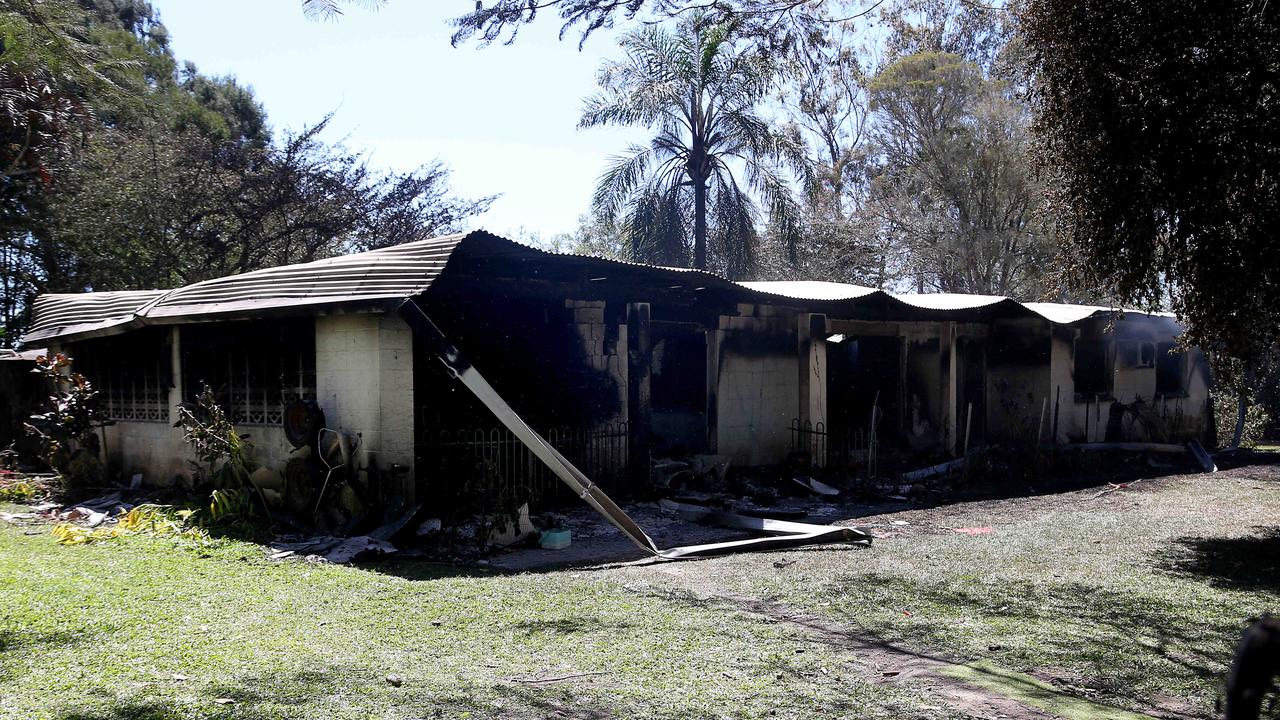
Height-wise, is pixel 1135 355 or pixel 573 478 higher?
pixel 1135 355

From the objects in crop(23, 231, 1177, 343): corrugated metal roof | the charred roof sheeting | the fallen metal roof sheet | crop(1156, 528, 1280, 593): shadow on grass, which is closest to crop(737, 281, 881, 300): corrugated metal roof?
crop(23, 231, 1177, 343): corrugated metal roof

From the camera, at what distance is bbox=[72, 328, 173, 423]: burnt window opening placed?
13.8 m

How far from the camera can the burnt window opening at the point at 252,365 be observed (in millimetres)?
11539

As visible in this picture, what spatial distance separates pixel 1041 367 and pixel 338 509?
13.9 metres

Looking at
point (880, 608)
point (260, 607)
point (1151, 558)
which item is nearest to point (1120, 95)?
point (1151, 558)

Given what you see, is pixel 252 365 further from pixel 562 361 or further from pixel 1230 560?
pixel 1230 560

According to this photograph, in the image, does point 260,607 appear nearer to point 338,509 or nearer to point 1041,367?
point 338,509

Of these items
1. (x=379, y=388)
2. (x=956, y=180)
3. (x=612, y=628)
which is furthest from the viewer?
(x=956, y=180)

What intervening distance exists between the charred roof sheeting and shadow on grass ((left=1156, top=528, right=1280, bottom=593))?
12977 millimetres

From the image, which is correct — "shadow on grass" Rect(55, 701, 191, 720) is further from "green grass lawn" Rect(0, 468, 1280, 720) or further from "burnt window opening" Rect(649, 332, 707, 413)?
"burnt window opening" Rect(649, 332, 707, 413)

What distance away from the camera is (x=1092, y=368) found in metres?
20.1

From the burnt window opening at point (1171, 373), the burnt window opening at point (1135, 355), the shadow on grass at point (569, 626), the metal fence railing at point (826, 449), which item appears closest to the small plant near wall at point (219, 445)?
the shadow on grass at point (569, 626)

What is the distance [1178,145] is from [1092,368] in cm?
1194

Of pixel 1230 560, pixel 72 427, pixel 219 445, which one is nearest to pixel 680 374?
pixel 219 445
